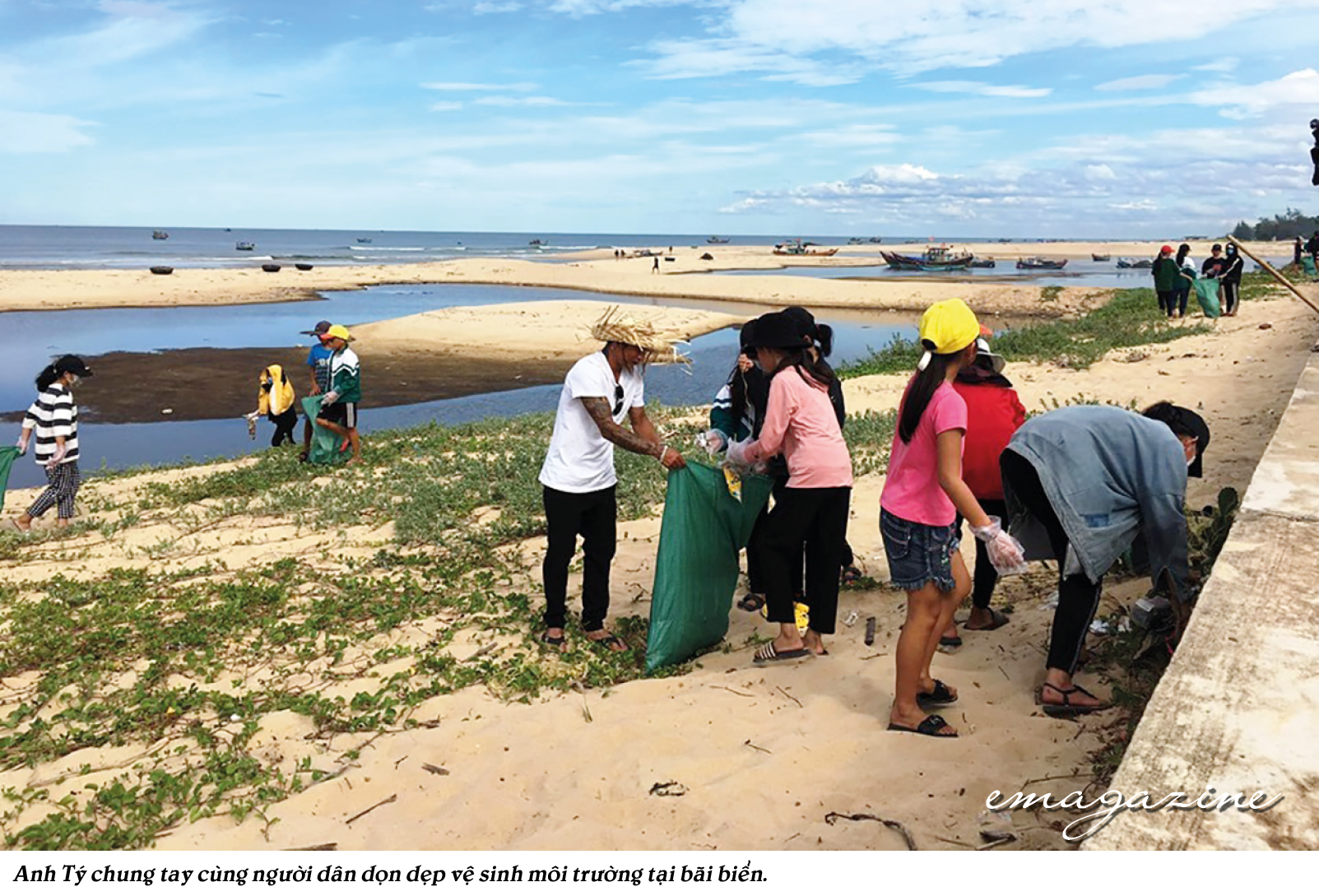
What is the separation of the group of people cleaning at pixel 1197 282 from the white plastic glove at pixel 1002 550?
16.0 m

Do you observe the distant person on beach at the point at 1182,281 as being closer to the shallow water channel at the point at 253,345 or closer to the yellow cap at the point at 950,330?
the shallow water channel at the point at 253,345

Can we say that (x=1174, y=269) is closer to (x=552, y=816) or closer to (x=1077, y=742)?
(x=1077, y=742)

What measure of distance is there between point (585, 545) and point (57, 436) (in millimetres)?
5307

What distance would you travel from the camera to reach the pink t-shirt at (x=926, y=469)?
352cm

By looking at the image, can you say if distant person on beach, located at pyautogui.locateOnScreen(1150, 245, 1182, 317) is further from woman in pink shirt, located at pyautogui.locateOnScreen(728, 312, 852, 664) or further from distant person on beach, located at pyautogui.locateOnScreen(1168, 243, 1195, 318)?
woman in pink shirt, located at pyautogui.locateOnScreen(728, 312, 852, 664)

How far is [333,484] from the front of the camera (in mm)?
8766

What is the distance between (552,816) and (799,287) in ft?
131

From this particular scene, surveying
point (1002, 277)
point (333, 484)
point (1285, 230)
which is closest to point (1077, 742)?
point (333, 484)

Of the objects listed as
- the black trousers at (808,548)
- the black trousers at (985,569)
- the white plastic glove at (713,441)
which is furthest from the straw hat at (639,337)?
the black trousers at (985,569)

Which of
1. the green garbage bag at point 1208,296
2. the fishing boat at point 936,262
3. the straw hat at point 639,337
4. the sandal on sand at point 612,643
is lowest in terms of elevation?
the sandal on sand at point 612,643

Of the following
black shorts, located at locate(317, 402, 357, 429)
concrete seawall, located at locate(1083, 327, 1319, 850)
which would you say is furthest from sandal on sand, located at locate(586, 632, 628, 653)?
black shorts, located at locate(317, 402, 357, 429)

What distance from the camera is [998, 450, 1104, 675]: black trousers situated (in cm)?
371

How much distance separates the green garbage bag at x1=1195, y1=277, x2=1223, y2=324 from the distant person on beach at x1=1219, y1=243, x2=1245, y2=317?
0.19 meters

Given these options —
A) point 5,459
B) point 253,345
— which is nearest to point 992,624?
point 5,459
